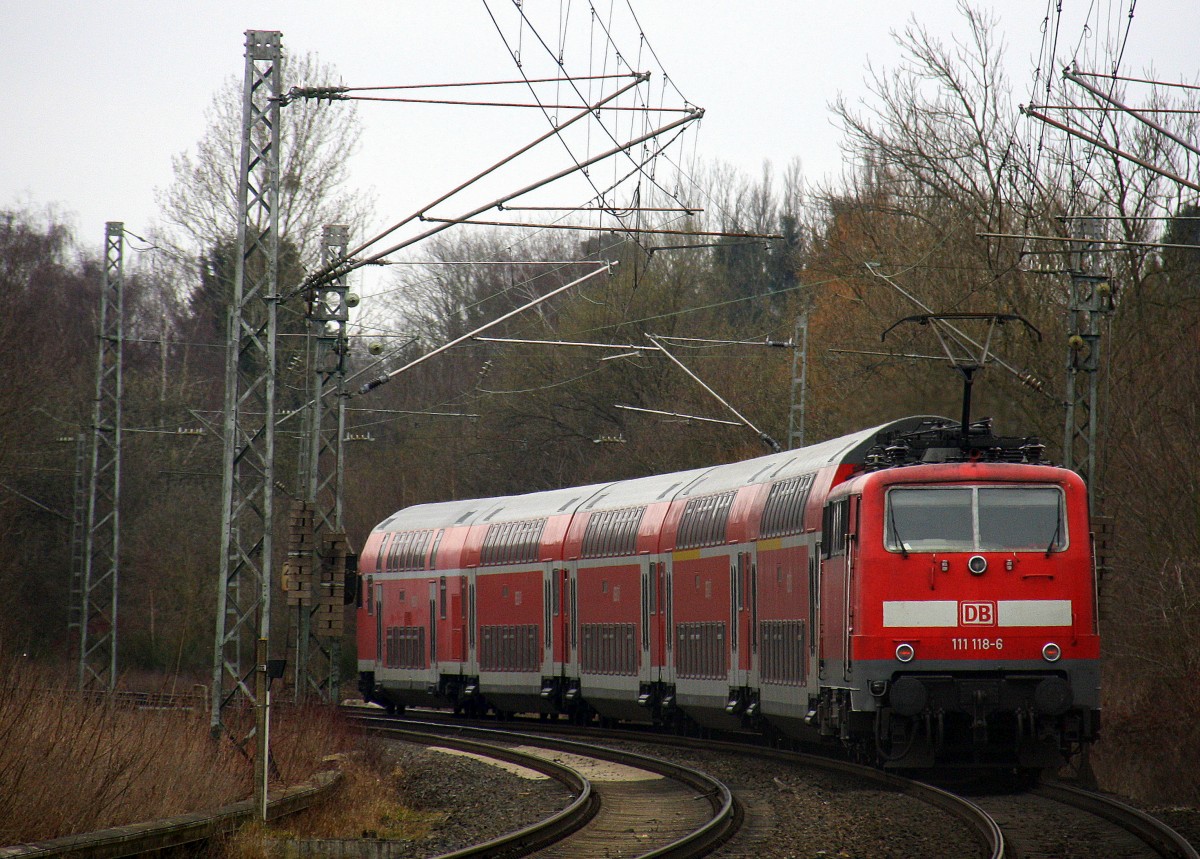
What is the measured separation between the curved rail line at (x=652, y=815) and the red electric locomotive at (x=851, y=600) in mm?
1335

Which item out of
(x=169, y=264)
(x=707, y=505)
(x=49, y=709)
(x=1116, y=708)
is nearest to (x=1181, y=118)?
(x=1116, y=708)

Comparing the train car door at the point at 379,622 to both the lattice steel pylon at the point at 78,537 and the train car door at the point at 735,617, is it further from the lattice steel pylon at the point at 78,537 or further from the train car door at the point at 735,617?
the train car door at the point at 735,617

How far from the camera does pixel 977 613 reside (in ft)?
51.4

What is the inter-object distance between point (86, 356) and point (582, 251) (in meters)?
19.5

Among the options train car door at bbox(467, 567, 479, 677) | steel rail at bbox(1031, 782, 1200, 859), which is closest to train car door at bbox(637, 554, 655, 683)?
train car door at bbox(467, 567, 479, 677)

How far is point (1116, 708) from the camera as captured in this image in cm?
2389

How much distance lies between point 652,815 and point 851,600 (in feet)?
8.70

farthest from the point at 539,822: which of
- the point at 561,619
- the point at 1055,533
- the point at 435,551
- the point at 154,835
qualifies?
the point at 435,551

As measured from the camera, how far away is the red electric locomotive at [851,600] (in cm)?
1566

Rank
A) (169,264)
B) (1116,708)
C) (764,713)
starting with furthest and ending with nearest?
(169,264), (1116,708), (764,713)

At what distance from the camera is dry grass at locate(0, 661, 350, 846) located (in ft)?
34.9

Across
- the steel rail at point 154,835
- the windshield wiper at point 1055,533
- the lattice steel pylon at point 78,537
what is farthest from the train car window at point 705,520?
the lattice steel pylon at point 78,537

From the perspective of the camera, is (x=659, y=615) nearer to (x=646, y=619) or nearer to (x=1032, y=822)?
(x=646, y=619)

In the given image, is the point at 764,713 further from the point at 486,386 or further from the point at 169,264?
the point at 169,264
